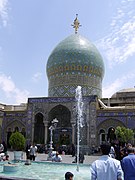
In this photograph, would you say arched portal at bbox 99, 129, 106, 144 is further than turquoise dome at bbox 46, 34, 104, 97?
No

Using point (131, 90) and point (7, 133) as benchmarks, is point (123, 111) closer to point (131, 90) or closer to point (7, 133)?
point (131, 90)

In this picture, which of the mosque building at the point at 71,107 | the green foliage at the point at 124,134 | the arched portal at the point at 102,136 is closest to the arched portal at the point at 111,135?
the mosque building at the point at 71,107

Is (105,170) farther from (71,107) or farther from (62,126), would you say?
(62,126)

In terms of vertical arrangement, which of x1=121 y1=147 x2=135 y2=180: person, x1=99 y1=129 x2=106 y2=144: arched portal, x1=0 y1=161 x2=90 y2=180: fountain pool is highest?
x1=99 y1=129 x2=106 y2=144: arched portal

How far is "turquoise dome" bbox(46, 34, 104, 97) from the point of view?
33.6 m

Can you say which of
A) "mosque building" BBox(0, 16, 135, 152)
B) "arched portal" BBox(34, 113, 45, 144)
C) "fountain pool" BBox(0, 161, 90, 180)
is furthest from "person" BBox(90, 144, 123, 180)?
"arched portal" BBox(34, 113, 45, 144)

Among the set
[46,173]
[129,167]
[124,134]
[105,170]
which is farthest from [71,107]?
[105,170]

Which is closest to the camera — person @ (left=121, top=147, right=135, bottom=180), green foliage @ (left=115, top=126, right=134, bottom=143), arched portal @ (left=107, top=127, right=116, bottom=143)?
person @ (left=121, top=147, right=135, bottom=180)

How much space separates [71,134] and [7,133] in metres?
7.57

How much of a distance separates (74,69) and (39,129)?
344 inches

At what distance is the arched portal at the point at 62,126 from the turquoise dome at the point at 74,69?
2.92 m

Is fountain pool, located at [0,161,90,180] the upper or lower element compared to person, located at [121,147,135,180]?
lower

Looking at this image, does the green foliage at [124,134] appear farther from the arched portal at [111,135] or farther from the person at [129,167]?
the person at [129,167]

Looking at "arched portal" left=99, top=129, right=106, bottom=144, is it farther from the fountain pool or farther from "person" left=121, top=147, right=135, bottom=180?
"person" left=121, top=147, right=135, bottom=180
